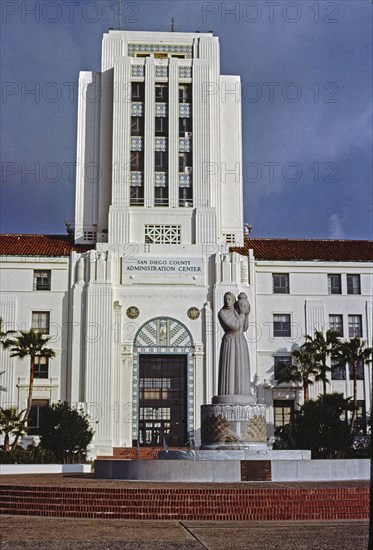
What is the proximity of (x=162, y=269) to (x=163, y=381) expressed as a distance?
771 cm

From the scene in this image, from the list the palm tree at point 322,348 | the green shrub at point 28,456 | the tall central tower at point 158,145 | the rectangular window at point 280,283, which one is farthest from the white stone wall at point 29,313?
the palm tree at point 322,348

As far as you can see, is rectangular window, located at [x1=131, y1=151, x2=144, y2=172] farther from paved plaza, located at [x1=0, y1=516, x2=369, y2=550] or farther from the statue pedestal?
paved plaza, located at [x1=0, y1=516, x2=369, y2=550]

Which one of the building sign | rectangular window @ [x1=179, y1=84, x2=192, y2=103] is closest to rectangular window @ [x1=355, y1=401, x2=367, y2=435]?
the building sign

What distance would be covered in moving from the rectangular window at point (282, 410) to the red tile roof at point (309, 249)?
1024 cm

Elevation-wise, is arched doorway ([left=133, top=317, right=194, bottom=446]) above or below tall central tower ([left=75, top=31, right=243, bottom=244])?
below

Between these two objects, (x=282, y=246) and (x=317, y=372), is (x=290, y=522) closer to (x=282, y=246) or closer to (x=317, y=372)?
(x=317, y=372)

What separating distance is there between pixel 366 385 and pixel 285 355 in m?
5.89

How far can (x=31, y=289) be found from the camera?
56875 millimetres

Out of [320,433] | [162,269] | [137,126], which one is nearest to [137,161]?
[137,126]

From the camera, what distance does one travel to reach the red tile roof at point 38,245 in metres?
57.4

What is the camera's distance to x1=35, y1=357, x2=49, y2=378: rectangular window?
5512 centimetres

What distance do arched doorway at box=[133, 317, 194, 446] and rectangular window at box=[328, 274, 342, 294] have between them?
1108 cm

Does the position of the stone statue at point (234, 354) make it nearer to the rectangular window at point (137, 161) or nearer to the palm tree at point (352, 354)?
the palm tree at point (352, 354)

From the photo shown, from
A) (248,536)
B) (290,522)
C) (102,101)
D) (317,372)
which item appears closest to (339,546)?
(248,536)
